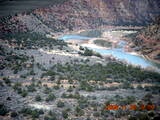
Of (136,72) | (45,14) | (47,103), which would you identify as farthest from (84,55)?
(45,14)

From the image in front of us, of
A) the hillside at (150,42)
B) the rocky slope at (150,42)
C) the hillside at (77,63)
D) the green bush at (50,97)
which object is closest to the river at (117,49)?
the hillside at (77,63)

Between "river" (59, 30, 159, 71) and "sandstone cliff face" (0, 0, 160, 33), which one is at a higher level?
"sandstone cliff face" (0, 0, 160, 33)

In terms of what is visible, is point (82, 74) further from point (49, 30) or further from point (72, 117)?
point (49, 30)

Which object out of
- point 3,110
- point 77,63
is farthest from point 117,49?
point 3,110

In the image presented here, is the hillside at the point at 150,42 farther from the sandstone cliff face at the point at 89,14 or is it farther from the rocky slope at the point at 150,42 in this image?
the sandstone cliff face at the point at 89,14

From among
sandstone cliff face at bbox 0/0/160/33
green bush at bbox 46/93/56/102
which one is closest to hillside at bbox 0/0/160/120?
sandstone cliff face at bbox 0/0/160/33

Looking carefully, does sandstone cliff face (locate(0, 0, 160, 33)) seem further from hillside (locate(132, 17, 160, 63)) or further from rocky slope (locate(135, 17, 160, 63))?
rocky slope (locate(135, 17, 160, 63))

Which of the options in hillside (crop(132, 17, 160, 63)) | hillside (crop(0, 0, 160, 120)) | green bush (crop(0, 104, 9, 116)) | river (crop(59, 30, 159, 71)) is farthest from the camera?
hillside (crop(132, 17, 160, 63))

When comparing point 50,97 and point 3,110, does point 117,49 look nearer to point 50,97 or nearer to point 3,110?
point 50,97
